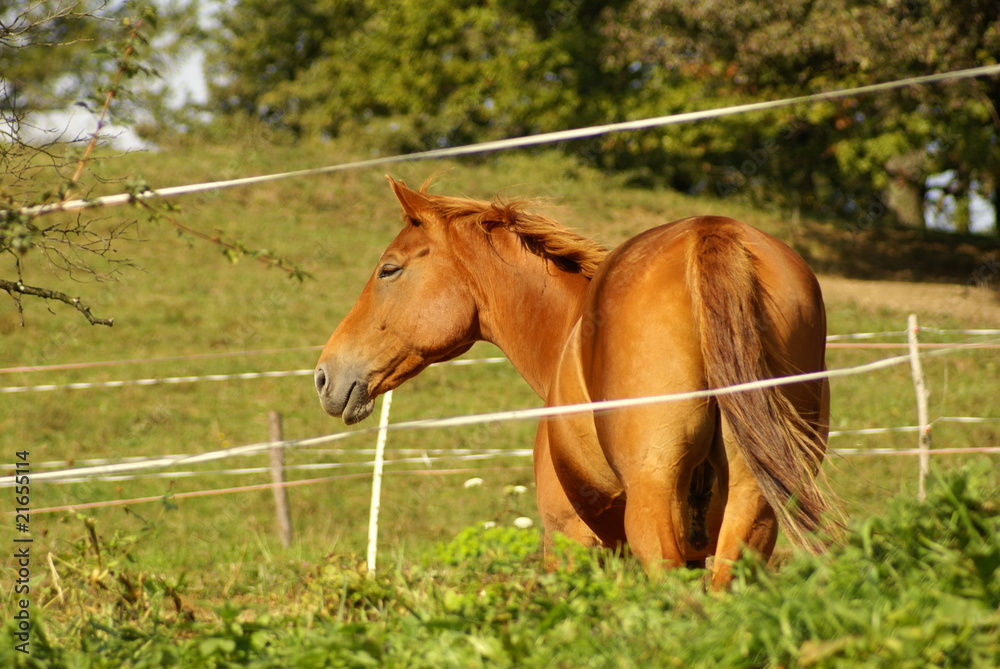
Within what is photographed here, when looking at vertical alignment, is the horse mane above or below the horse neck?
above

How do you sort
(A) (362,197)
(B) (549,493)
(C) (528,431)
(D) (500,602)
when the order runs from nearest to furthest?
(D) (500,602), (B) (549,493), (C) (528,431), (A) (362,197)

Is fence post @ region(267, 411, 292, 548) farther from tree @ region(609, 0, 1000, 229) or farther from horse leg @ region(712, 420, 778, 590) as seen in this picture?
tree @ region(609, 0, 1000, 229)

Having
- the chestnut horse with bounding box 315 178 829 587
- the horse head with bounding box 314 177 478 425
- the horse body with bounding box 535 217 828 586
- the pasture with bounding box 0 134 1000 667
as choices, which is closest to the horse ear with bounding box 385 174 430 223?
the horse head with bounding box 314 177 478 425

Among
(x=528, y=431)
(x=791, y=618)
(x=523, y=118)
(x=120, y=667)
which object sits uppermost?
(x=523, y=118)

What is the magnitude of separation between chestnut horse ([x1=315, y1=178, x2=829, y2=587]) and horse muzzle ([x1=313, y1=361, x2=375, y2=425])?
2.76 feet

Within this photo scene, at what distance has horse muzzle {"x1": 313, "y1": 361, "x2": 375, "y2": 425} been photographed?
12.6 ft

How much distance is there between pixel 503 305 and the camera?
12.5 ft

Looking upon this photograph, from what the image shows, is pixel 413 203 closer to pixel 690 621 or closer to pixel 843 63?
pixel 690 621

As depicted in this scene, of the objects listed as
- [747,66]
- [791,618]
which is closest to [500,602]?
[791,618]

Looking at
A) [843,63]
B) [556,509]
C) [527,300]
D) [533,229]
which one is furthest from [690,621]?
[843,63]

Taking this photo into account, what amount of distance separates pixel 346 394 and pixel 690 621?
2.19 metres

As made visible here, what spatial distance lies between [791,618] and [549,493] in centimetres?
156

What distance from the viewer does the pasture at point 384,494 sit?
197 cm

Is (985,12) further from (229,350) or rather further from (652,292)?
(652,292)
